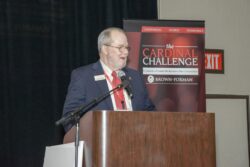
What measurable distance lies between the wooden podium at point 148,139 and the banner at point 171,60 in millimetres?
2410

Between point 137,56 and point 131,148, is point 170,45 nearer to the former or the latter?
point 137,56

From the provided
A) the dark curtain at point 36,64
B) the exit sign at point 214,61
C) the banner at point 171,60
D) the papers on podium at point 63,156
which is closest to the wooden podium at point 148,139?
the papers on podium at point 63,156

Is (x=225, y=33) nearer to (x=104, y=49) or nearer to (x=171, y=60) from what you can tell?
(x=171, y=60)

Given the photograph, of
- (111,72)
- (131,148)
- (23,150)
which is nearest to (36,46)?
(23,150)

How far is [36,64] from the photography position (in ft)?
16.4

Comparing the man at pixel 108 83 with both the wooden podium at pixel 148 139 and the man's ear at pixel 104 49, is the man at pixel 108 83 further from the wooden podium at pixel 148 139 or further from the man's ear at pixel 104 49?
the wooden podium at pixel 148 139

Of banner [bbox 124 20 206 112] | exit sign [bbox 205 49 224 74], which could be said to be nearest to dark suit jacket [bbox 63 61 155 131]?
banner [bbox 124 20 206 112]

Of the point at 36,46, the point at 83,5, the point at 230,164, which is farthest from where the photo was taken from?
the point at 230,164

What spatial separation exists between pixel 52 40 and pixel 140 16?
117cm

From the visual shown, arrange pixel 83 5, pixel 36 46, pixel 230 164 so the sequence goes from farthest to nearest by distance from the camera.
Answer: pixel 230 164
pixel 83 5
pixel 36 46

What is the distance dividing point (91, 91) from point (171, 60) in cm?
197

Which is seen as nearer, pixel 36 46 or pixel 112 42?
pixel 112 42

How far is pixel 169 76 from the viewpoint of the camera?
4730 millimetres

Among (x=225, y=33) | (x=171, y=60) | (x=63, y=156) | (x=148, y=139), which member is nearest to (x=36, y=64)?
(x=171, y=60)
